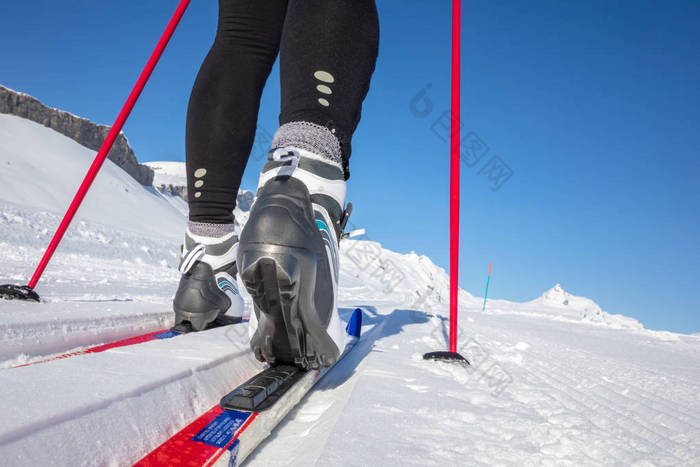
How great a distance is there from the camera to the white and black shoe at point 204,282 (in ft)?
3.23

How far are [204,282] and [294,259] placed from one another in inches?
22.1

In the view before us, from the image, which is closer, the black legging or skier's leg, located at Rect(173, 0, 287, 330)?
the black legging

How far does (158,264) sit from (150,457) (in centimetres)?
828

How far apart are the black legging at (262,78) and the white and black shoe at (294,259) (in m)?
0.09

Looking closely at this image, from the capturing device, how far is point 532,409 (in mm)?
663

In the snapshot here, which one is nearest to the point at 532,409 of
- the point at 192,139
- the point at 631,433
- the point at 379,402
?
the point at 631,433

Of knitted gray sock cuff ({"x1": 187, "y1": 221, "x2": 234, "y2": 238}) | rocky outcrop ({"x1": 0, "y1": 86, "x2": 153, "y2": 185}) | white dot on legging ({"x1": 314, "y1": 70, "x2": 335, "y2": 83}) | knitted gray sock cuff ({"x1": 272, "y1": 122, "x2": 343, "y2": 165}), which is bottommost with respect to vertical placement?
knitted gray sock cuff ({"x1": 187, "y1": 221, "x2": 234, "y2": 238})

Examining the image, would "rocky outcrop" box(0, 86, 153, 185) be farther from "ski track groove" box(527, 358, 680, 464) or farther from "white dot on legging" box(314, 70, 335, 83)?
"ski track groove" box(527, 358, 680, 464)

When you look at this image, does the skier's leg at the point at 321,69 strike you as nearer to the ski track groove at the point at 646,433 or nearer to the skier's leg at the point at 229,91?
the skier's leg at the point at 229,91

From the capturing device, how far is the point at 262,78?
0.98 metres

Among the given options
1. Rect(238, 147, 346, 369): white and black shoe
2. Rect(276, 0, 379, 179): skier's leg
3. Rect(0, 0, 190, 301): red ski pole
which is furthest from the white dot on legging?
Rect(0, 0, 190, 301): red ski pole

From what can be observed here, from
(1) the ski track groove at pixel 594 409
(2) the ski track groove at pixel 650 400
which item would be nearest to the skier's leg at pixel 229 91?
(1) the ski track groove at pixel 594 409

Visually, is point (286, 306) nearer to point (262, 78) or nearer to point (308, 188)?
point (308, 188)

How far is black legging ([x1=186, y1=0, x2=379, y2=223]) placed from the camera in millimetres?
649
